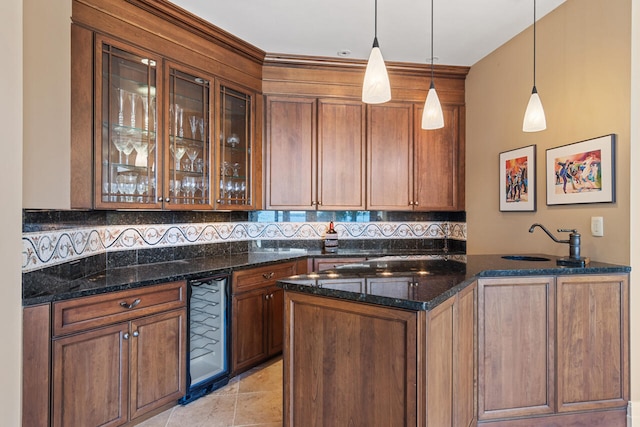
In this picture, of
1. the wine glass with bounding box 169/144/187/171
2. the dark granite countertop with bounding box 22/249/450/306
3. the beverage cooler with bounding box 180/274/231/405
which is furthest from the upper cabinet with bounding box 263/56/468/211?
the beverage cooler with bounding box 180/274/231/405

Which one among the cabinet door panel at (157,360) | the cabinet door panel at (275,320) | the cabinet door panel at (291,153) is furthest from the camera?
the cabinet door panel at (291,153)

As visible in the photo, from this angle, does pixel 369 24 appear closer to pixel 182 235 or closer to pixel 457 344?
pixel 182 235

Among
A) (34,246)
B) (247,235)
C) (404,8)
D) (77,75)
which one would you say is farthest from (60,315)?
(404,8)

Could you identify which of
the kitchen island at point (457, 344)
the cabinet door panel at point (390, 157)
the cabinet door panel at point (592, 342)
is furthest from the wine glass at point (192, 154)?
the cabinet door panel at point (592, 342)

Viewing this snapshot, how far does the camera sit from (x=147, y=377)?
209cm

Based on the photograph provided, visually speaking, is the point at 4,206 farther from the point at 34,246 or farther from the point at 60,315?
the point at 34,246

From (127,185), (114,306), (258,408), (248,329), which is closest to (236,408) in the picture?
(258,408)

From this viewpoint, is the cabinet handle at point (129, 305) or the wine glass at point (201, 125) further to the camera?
the wine glass at point (201, 125)

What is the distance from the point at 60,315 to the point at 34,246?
0.39 m

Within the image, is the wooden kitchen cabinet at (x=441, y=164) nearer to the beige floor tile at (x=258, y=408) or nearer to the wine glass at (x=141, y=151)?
the beige floor tile at (x=258, y=408)

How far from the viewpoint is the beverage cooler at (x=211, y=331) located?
2562 millimetres

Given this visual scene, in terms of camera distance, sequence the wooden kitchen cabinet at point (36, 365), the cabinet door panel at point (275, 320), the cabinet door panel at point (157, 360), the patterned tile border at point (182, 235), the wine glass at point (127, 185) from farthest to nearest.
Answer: the cabinet door panel at point (275, 320)
the wine glass at point (127, 185)
the cabinet door panel at point (157, 360)
the patterned tile border at point (182, 235)
the wooden kitchen cabinet at point (36, 365)

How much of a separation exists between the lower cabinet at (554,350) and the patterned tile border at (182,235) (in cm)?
169

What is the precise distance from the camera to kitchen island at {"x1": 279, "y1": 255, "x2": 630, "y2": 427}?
1.39m
